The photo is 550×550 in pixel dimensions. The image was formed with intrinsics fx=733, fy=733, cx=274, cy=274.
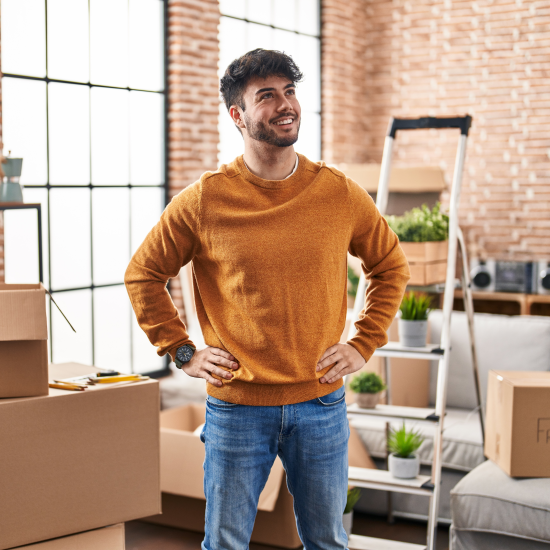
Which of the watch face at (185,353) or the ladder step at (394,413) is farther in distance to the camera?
the ladder step at (394,413)

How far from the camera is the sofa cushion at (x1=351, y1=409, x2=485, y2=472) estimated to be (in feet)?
9.42

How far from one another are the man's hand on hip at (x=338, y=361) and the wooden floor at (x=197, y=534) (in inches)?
52.5

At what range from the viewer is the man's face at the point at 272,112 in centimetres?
158

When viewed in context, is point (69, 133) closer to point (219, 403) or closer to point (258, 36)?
point (258, 36)

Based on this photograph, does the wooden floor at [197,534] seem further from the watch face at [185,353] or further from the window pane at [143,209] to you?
the window pane at [143,209]

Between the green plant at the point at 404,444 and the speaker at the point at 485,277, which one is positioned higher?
the speaker at the point at 485,277

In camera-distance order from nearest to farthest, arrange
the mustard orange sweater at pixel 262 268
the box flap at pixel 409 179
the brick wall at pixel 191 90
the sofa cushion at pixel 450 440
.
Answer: the mustard orange sweater at pixel 262 268 → the sofa cushion at pixel 450 440 → the brick wall at pixel 191 90 → the box flap at pixel 409 179

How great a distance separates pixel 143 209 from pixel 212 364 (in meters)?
2.55

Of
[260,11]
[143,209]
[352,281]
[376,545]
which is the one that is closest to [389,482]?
[376,545]

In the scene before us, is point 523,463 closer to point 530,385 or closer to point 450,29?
point 530,385

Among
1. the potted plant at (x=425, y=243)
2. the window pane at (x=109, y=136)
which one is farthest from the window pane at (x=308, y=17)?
the potted plant at (x=425, y=243)

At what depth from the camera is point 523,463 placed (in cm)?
238

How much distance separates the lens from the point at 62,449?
1.75 m

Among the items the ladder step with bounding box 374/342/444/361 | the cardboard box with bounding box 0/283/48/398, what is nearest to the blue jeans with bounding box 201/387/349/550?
the cardboard box with bounding box 0/283/48/398
